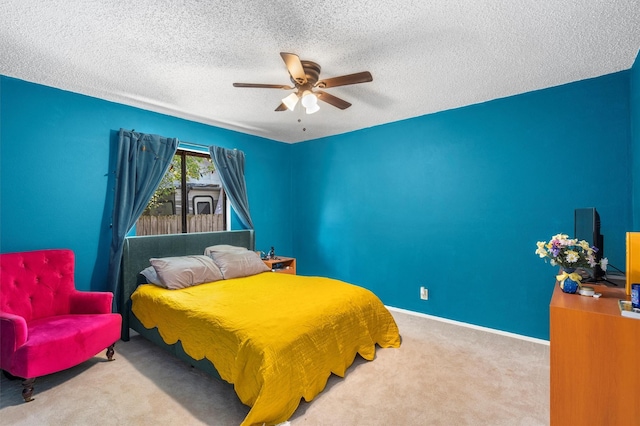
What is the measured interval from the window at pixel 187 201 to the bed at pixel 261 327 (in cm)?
33

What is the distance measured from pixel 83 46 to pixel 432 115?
3.60 metres

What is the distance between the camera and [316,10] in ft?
6.18

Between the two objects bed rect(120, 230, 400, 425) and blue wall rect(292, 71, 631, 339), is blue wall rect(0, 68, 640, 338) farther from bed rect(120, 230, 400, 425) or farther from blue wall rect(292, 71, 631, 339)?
bed rect(120, 230, 400, 425)

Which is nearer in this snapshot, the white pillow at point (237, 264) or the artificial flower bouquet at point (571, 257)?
the artificial flower bouquet at point (571, 257)

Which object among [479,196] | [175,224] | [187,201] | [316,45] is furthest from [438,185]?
[175,224]

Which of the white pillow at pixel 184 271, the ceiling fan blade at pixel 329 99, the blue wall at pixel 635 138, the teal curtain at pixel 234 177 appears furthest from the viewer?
the teal curtain at pixel 234 177

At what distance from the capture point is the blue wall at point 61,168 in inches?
109

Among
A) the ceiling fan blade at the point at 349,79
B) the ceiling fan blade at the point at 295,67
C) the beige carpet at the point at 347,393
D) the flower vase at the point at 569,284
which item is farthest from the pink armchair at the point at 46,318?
the flower vase at the point at 569,284

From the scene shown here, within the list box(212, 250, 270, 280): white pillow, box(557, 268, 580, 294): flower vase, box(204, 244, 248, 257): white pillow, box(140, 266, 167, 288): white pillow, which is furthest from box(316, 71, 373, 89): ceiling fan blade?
box(140, 266, 167, 288): white pillow

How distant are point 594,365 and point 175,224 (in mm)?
4156

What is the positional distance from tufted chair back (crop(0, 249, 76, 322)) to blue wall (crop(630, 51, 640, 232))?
508cm

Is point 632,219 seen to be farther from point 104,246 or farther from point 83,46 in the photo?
point 104,246

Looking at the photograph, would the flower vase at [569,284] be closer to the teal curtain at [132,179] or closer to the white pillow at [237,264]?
the white pillow at [237,264]

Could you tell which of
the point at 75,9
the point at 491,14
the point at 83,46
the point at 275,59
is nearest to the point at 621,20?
the point at 491,14
